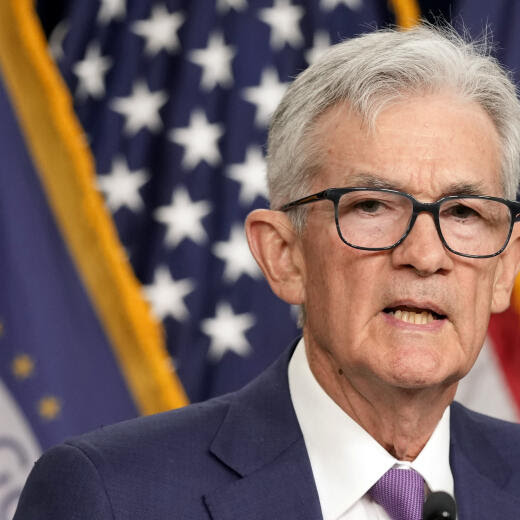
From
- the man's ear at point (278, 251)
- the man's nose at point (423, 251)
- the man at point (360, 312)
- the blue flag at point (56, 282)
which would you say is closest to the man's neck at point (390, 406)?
the man at point (360, 312)

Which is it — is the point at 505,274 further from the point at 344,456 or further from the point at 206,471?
the point at 206,471

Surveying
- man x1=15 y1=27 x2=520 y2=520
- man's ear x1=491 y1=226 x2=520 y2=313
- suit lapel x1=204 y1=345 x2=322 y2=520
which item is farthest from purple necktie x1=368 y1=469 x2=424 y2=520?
man's ear x1=491 y1=226 x2=520 y2=313

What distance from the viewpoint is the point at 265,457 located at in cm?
173

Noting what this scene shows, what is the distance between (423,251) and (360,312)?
0.49ft

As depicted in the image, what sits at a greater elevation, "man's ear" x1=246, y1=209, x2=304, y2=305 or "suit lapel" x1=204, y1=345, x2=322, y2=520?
"man's ear" x1=246, y1=209, x2=304, y2=305

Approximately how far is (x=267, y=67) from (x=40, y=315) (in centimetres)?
105

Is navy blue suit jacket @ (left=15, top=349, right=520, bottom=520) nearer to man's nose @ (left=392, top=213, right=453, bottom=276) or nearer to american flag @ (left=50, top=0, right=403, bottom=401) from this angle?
man's nose @ (left=392, top=213, right=453, bottom=276)

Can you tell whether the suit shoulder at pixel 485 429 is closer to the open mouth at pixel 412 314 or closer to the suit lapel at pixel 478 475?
the suit lapel at pixel 478 475

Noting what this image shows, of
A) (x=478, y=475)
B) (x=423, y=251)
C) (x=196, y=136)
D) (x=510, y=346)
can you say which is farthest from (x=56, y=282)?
(x=423, y=251)

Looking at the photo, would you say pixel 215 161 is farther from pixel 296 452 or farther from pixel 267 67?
pixel 296 452

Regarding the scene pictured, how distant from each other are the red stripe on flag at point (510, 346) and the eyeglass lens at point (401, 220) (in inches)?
59.7

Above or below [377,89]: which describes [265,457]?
below

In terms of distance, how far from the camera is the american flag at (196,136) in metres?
3.19

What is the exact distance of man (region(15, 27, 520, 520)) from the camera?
1.65 meters
